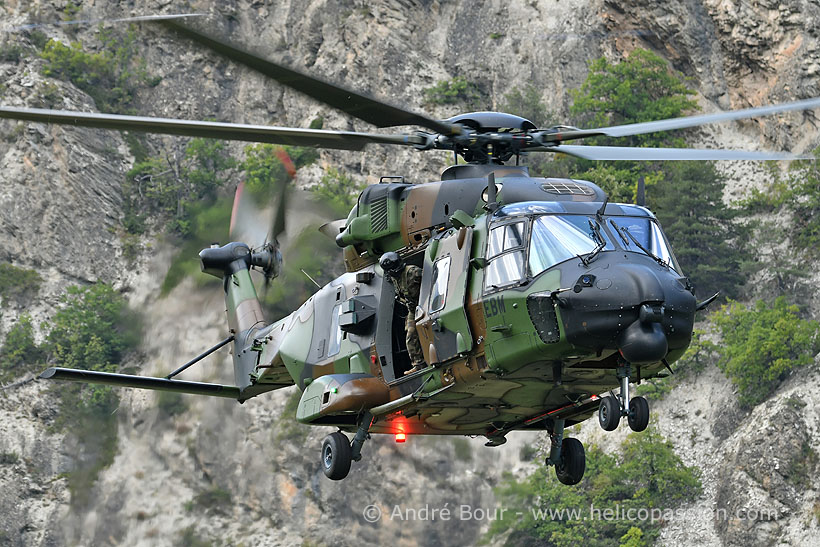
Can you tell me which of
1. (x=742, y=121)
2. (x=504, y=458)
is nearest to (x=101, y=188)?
(x=504, y=458)

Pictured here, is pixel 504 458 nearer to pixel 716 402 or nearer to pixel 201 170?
pixel 716 402

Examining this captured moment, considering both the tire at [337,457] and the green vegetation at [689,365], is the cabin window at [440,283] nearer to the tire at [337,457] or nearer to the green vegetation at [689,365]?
the tire at [337,457]

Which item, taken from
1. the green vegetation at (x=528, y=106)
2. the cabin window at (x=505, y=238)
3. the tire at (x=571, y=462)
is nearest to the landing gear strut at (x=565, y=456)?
the tire at (x=571, y=462)

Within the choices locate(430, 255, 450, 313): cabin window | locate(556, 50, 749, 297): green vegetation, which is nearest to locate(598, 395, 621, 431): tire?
locate(430, 255, 450, 313): cabin window

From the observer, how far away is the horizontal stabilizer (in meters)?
17.0

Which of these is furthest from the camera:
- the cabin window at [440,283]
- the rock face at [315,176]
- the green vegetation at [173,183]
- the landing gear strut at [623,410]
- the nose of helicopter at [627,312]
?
the green vegetation at [173,183]

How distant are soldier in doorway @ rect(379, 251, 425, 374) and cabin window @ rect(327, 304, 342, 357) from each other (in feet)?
4.35

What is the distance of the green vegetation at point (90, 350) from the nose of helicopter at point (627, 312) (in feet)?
86.2

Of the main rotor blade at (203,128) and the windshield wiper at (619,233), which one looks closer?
the main rotor blade at (203,128)

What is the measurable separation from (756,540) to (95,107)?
94.8 feet

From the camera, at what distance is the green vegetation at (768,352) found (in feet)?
109

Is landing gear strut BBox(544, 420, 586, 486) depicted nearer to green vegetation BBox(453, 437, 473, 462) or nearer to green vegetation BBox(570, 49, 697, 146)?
green vegetation BBox(453, 437, 473, 462)

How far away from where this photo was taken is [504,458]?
33625 millimetres

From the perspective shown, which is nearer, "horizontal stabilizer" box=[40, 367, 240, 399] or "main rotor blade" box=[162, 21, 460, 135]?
"main rotor blade" box=[162, 21, 460, 135]
